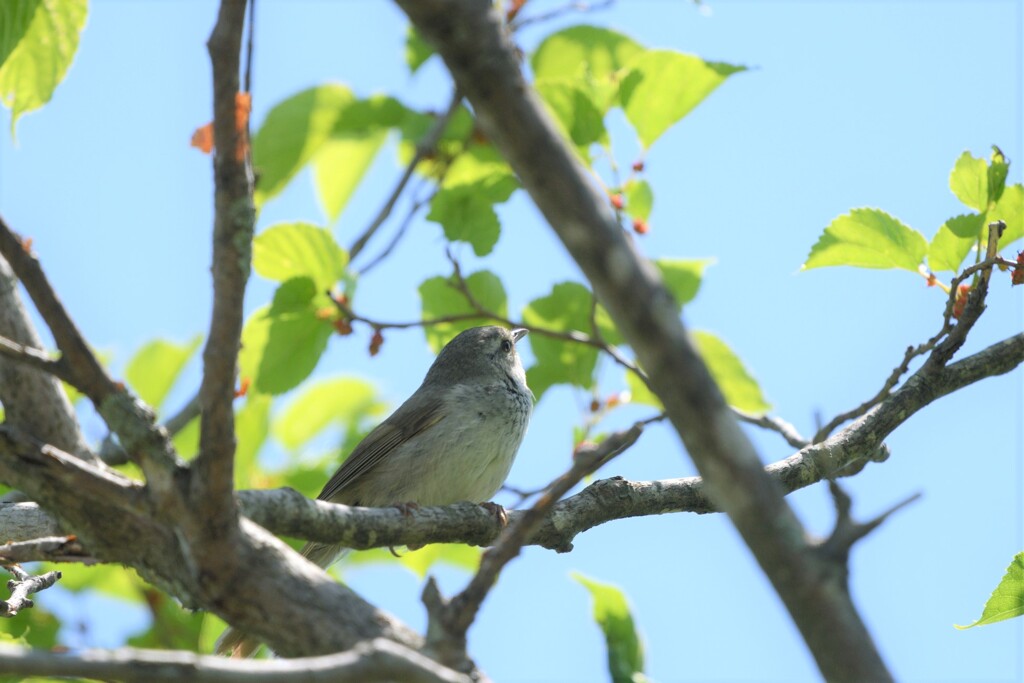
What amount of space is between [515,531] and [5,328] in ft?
10.4

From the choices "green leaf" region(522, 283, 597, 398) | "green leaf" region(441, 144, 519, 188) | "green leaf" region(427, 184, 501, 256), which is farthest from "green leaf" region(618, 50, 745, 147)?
"green leaf" region(522, 283, 597, 398)

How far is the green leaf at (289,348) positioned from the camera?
16.1 feet

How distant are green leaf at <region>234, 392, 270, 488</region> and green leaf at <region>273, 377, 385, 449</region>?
718 mm

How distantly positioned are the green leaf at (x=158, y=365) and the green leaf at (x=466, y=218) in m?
2.18

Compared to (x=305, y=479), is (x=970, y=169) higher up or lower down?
higher up

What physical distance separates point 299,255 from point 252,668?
9.62 ft

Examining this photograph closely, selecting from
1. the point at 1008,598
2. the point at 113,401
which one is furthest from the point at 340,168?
the point at 1008,598

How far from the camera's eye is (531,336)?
18.2ft

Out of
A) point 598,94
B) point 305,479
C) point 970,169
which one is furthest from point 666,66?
point 305,479

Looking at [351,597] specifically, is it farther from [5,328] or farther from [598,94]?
[598,94]

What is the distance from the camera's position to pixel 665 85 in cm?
495

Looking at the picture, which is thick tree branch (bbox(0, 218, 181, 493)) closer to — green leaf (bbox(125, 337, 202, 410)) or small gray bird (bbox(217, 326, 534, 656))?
small gray bird (bbox(217, 326, 534, 656))

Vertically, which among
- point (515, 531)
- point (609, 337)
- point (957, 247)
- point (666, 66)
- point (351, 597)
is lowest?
point (351, 597)

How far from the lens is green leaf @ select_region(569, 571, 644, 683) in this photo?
377 centimetres
